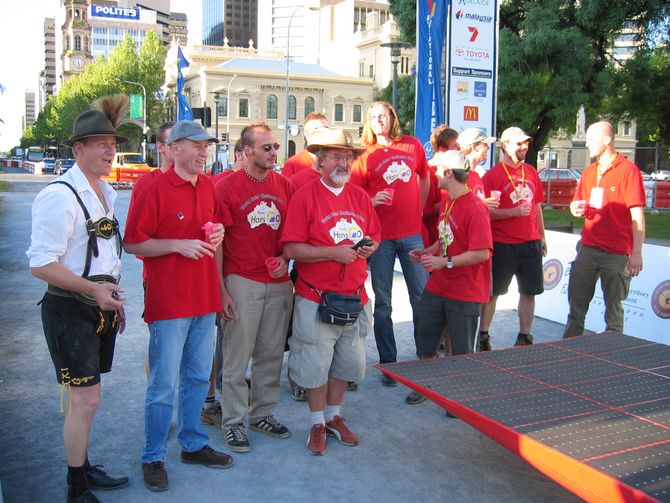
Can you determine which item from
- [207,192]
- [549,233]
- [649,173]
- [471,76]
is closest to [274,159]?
[207,192]

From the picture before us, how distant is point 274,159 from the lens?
4383 millimetres

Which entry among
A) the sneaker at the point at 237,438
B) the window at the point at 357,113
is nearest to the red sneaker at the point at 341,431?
the sneaker at the point at 237,438

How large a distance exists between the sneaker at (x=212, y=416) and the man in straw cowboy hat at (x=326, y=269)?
83 centimetres

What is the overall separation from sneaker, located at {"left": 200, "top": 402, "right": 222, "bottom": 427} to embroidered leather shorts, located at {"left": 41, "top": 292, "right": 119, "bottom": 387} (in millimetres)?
1494

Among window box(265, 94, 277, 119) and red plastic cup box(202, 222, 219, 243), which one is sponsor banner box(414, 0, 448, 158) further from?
window box(265, 94, 277, 119)

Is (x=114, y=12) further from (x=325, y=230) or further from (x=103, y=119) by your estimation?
(x=103, y=119)

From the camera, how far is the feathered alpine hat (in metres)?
3.43

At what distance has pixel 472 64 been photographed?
33.6 feet

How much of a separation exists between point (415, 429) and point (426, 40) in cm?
732

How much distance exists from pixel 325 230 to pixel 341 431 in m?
1.36

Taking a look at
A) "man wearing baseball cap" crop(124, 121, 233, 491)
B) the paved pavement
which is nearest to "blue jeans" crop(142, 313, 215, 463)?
"man wearing baseball cap" crop(124, 121, 233, 491)

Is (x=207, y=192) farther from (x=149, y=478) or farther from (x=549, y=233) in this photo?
(x=549, y=233)

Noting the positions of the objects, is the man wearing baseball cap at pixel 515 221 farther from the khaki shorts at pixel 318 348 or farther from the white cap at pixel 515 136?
the khaki shorts at pixel 318 348

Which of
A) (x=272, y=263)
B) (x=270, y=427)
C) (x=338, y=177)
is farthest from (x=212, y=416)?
(x=338, y=177)
